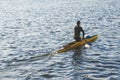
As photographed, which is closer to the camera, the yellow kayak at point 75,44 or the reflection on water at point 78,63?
the reflection on water at point 78,63

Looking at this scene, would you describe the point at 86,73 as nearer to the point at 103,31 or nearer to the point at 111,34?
the point at 111,34

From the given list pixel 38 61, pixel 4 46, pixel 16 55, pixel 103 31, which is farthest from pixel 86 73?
pixel 103 31

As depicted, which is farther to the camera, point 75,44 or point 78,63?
point 75,44

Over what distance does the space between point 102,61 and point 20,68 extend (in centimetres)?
750

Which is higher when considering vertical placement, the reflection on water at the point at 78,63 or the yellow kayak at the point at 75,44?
the yellow kayak at the point at 75,44

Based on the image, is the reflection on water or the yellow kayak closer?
the reflection on water

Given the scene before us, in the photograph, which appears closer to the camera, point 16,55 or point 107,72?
point 107,72

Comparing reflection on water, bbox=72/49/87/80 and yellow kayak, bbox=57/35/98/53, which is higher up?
yellow kayak, bbox=57/35/98/53

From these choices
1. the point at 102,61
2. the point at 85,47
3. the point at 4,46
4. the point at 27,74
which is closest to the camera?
the point at 27,74

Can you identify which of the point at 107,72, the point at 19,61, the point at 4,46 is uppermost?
the point at 4,46

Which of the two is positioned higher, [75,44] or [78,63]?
[75,44]

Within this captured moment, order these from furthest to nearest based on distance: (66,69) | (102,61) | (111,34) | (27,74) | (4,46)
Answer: (111,34) → (4,46) → (102,61) → (66,69) → (27,74)

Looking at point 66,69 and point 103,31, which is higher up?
point 103,31

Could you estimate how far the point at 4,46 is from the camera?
1178 inches
